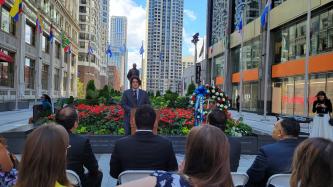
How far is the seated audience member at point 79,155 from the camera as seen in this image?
4723 millimetres

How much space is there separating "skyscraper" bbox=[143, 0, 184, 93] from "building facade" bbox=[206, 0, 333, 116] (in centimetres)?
4005

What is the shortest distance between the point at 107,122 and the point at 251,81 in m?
32.6

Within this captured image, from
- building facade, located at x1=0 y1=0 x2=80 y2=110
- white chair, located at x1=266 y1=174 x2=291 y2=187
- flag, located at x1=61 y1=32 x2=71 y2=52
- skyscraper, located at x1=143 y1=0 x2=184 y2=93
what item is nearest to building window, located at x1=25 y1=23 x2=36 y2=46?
building facade, located at x1=0 y1=0 x2=80 y2=110

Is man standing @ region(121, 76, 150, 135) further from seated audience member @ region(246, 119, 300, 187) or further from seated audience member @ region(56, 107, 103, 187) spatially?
seated audience member @ region(246, 119, 300, 187)

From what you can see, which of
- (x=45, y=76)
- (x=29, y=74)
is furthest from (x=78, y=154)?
(x=45, y=76)

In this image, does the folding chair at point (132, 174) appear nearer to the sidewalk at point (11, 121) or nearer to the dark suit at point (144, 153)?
the dark suit at point (144, 153)

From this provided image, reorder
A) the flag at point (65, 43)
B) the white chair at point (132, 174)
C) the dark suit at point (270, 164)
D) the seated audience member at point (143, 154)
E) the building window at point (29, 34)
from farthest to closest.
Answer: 1. the flag at point (65, 43)
2. the building window at point (29, 34)
3. the seated audience member at point (143, 154)
4. the dark suit at point (270, 164)
5. the white chair at point (132, 174)

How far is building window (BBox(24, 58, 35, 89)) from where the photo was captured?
43.7 metres

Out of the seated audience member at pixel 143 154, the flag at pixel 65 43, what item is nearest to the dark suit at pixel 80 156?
the seated audience member at pixel 143 154

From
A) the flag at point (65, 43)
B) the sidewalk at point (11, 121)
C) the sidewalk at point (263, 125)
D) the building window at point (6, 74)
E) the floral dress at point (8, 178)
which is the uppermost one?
the flag at point (65, 43)

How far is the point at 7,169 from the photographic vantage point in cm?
345

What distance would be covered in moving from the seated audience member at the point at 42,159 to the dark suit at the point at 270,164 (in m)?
2.51

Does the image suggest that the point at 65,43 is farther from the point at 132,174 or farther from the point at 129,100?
the point at 132,174

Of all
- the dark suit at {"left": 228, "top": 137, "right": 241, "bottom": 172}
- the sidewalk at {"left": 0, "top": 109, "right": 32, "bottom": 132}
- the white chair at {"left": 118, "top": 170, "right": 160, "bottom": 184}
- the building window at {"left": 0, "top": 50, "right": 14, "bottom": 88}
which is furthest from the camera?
the building window at {"left": 0, "top": 50, "right": 14, "bottom": 88}
